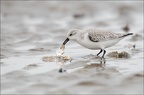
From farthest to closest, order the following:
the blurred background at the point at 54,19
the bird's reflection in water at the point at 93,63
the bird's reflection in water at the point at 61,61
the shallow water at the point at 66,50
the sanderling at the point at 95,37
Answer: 1. the blurred background at the point at 54,19
2. the sanderling at the point at 95,37
3. the bird's reflection in water at the point at 61,61
4. the bird's reflection in water at the point at 93,63
5. the shallow water at the point at 66,50

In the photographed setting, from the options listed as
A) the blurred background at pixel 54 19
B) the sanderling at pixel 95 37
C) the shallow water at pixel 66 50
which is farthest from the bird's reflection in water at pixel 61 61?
the blurred background at pixel 54 19

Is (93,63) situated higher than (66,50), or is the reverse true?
(66,50)

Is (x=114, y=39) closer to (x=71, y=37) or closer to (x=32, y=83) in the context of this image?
(x=71, y=37)

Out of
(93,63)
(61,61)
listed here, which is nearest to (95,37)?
(93,63)

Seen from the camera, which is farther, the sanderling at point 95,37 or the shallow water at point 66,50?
the sanderling at point 95,37

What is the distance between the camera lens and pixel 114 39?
11.4 metres

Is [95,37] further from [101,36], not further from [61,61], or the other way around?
[61,61]

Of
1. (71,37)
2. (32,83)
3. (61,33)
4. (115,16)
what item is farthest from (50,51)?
(115,16)

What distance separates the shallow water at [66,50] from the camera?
8727 millimetres

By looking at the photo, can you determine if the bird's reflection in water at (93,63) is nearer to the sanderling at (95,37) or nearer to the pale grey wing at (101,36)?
the sanderling at (95,37)

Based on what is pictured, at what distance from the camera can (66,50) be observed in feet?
42.9

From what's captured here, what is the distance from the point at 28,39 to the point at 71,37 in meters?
3.52

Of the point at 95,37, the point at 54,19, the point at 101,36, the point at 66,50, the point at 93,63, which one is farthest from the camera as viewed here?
the point at 54,19

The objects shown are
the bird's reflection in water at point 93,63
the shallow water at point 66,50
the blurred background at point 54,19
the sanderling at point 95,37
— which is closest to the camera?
the shallow water at point 66,50
